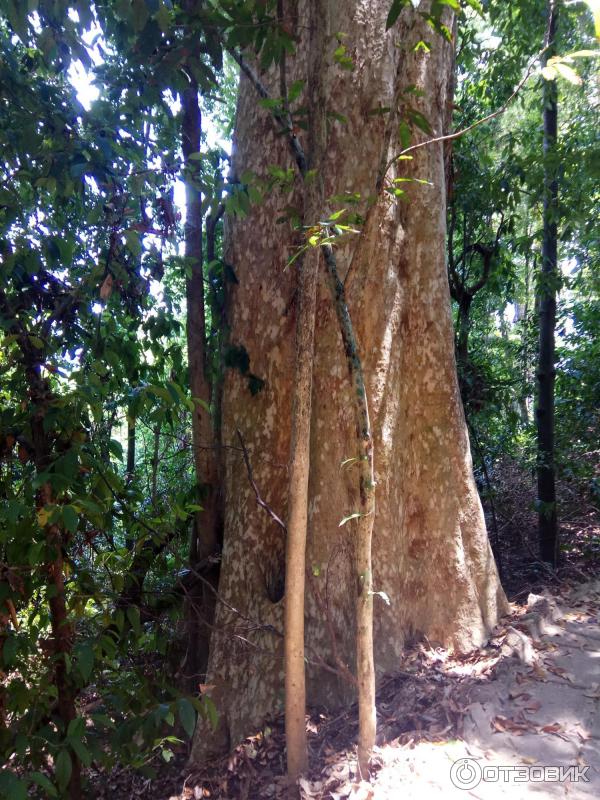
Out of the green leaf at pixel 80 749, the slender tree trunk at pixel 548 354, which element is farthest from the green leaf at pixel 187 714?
the slender tree trunk at pixel 548 354

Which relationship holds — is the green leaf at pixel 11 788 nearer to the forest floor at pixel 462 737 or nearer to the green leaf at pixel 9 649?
the green leaf at pixel 9 649

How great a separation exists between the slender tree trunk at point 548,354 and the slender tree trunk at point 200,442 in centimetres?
285

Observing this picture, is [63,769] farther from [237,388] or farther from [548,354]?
[548,354]

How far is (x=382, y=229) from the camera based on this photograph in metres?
3.38

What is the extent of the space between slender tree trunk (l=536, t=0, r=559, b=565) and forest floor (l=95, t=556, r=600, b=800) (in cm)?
140

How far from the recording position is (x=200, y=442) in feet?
11.8

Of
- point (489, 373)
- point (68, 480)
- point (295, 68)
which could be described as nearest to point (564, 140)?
point (489, 373)

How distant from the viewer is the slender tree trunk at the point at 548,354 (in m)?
4.91

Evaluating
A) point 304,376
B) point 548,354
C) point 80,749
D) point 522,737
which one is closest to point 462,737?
point 522,737

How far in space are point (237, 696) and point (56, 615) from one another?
1.20 metres

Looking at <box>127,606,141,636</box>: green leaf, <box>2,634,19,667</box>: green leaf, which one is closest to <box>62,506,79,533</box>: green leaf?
<box>2,634,19,667</box>: green leaf

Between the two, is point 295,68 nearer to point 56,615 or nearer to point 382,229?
point 382,229

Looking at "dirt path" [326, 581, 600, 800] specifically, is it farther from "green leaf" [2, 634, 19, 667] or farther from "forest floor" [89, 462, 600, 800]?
"green leaf" [2, 634, 19, 667]

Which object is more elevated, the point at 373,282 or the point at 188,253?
the point at 188,253
